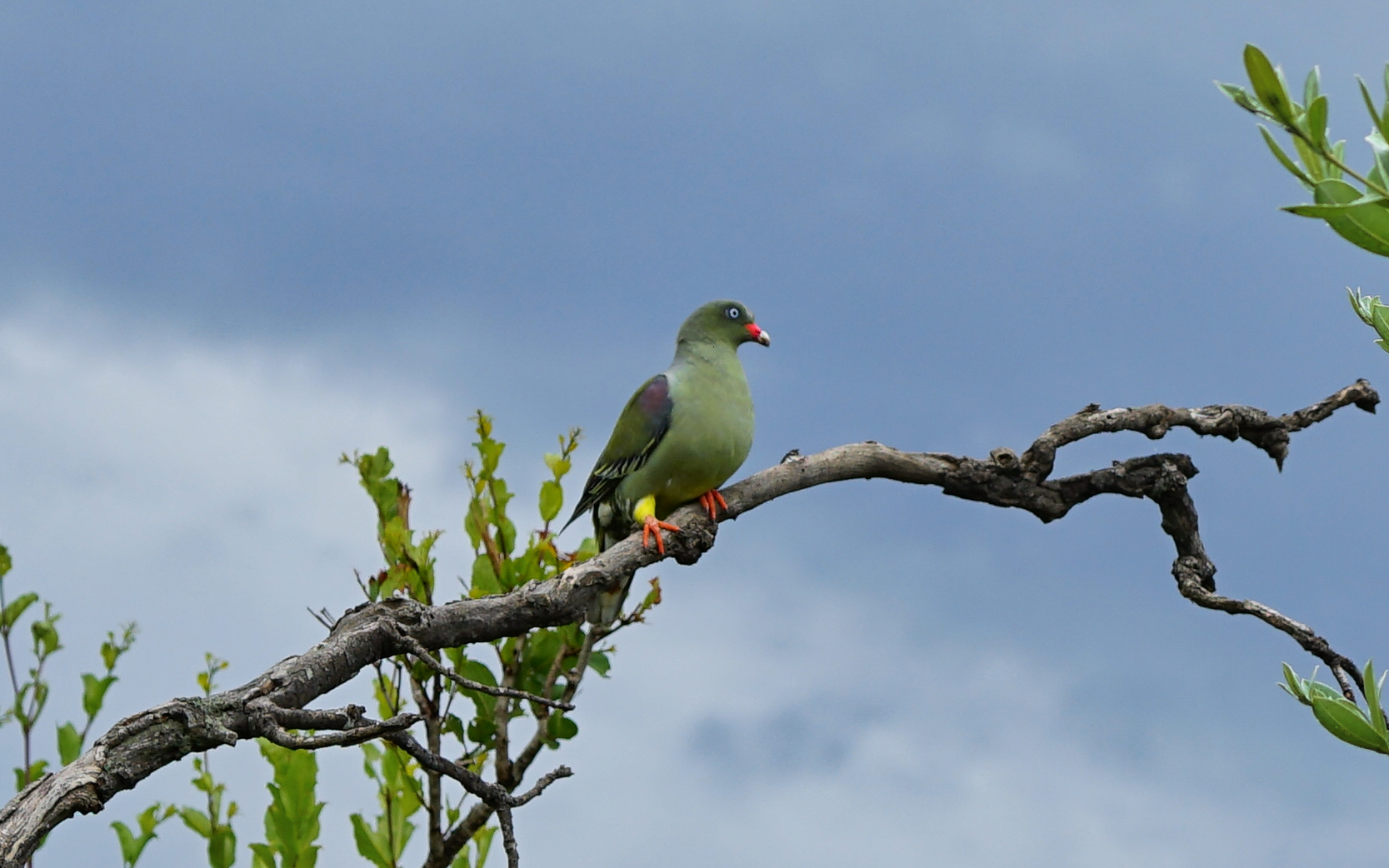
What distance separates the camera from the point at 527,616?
3775mm

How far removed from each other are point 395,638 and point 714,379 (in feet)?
6.19

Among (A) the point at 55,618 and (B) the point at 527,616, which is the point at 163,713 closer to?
(B) the point at 527,616

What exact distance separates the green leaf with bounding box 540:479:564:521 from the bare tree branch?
72 centimetres

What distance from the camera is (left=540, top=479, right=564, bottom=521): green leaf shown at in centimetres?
515

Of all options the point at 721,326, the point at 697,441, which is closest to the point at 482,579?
the point at 697,441

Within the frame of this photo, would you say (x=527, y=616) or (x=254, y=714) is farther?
(x=527, y=616)

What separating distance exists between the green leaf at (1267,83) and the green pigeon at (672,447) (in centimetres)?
286

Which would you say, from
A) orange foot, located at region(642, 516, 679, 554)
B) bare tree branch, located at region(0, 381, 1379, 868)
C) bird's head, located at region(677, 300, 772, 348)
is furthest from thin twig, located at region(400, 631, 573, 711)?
bird's head, located at region(677, 300, 772, 348)

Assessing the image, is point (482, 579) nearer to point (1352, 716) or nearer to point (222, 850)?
point (222, 850)

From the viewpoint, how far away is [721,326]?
5.06 metres

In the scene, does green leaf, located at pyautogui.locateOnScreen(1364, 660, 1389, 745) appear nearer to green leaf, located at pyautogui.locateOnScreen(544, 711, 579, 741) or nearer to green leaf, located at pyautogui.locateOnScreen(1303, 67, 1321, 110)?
green leaf, located at pyautogui.locateOnScreen(1303, 67, 1321, 110)

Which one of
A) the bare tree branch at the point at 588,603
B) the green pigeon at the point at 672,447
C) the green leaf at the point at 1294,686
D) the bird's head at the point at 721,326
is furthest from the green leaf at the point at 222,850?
the green leaf at the point at 1294,686

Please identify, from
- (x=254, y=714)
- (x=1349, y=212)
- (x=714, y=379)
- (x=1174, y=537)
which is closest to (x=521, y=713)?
(x=714, y=379)

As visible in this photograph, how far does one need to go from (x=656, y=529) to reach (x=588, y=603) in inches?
19.4
